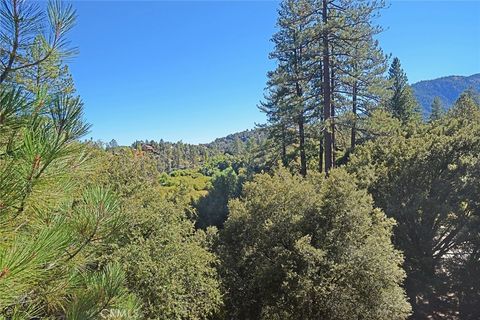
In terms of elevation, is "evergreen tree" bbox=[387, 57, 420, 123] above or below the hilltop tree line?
above

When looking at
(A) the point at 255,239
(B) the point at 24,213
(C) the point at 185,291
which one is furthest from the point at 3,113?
(A) the point at 255,239

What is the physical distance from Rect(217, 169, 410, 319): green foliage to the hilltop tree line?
0.15ft

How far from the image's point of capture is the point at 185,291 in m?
8.88

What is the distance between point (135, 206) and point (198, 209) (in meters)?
13.4

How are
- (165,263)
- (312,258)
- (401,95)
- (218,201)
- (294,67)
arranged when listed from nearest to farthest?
(165,263), (312,258), (294,67), (218,201), (401,95)

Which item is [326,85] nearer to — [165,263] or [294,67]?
[294,67]

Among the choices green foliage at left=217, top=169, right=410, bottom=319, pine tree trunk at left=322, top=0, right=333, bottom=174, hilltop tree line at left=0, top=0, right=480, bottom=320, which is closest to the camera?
hilltop tree line at left=0, top=0, right=480, bottom=320

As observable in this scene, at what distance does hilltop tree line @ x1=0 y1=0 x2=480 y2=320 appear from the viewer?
7.47 ft

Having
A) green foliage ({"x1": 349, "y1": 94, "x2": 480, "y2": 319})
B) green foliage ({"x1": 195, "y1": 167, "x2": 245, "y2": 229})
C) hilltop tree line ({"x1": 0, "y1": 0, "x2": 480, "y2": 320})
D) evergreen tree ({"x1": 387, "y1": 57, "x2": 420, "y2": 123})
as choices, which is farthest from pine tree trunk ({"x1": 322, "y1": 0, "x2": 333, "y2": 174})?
evergreen tree ({"x1": 387, "y1": 57, "x2": 420, "y2": 123})

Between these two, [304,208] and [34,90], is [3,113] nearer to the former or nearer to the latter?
[34,90]

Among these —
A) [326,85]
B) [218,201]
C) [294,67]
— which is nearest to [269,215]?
[326,85]

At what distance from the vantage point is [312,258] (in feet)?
29.2

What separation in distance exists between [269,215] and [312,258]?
212cm

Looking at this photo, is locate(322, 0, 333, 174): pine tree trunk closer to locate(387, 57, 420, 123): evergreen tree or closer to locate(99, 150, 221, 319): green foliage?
locate(99, 150, 221, 319): green foliage
